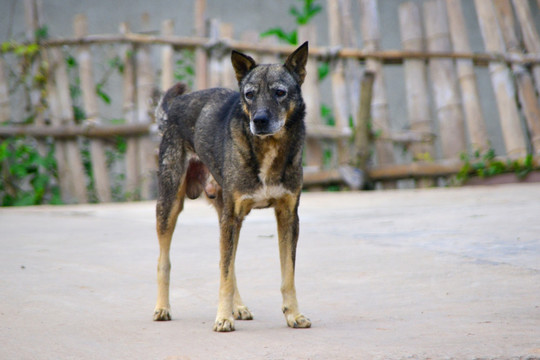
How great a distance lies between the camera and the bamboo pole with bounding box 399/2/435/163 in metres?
9.76

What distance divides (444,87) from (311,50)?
2008mm

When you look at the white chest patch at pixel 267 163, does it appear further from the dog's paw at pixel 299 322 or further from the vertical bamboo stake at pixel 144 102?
the vertical bamboo stake at pixel 144 102

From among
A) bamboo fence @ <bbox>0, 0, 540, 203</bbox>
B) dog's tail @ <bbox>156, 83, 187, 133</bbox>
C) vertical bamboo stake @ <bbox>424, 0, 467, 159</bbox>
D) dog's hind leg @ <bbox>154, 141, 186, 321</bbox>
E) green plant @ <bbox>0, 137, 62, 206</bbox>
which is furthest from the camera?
green plant @ <bbox>0, 137, 62, 206</bbox>

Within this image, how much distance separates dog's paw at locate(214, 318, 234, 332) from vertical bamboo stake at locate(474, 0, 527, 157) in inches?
254

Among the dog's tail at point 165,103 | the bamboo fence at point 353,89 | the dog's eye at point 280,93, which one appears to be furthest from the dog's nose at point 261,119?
the bamboo fence at point 353,89

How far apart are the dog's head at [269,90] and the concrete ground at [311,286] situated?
3.70 ft

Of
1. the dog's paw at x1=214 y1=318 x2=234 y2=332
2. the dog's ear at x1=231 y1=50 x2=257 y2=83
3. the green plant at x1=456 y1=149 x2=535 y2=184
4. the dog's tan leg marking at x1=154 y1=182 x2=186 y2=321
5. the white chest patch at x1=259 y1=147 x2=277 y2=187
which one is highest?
the dog's ear at x1=231 y1=50 x2=257 y2=83

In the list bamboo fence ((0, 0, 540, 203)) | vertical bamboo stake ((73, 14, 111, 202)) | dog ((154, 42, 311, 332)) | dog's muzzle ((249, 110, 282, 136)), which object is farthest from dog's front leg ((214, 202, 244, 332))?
vertical bamboo stake ((73, 14, 111, 202))

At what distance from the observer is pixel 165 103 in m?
4.91

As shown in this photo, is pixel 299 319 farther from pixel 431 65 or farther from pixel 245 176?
pixel 431 65

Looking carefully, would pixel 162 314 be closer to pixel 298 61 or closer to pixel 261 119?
pixel 261 119

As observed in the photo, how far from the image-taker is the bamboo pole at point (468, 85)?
30.5 feet

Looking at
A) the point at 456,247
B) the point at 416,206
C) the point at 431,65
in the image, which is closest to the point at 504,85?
the point at 431,65

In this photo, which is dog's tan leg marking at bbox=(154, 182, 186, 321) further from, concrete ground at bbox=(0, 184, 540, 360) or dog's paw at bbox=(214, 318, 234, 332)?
dog's paw at bbox=(214, 318, 234, 332)
